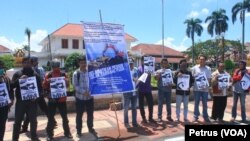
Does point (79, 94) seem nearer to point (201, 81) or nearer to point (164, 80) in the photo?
point (164, 80)

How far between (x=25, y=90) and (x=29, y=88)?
99 mm

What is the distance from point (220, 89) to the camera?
10.3 metres

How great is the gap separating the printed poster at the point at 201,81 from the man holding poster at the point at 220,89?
0.31 meters

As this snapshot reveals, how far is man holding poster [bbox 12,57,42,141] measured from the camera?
779 cm

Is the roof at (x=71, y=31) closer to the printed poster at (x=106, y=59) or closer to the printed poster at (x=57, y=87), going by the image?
the printed poster at (x=106, y=59)

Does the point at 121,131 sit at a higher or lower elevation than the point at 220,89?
lower

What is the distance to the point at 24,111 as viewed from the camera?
26.2 feet

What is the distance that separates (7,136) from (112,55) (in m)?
3.31

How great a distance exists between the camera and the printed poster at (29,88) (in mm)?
7773

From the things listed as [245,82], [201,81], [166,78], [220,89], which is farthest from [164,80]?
[245,82]

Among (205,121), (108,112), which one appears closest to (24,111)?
(108,112)

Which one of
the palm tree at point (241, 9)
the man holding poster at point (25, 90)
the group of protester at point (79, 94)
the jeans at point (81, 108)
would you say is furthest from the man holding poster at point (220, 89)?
the palm tree at point (241, 9)

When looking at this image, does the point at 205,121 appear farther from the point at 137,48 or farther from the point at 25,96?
the point at 137,48

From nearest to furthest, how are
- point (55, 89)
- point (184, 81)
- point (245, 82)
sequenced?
1. point (55, 89)
2. point (184, 81)
3. point (245, 82)
